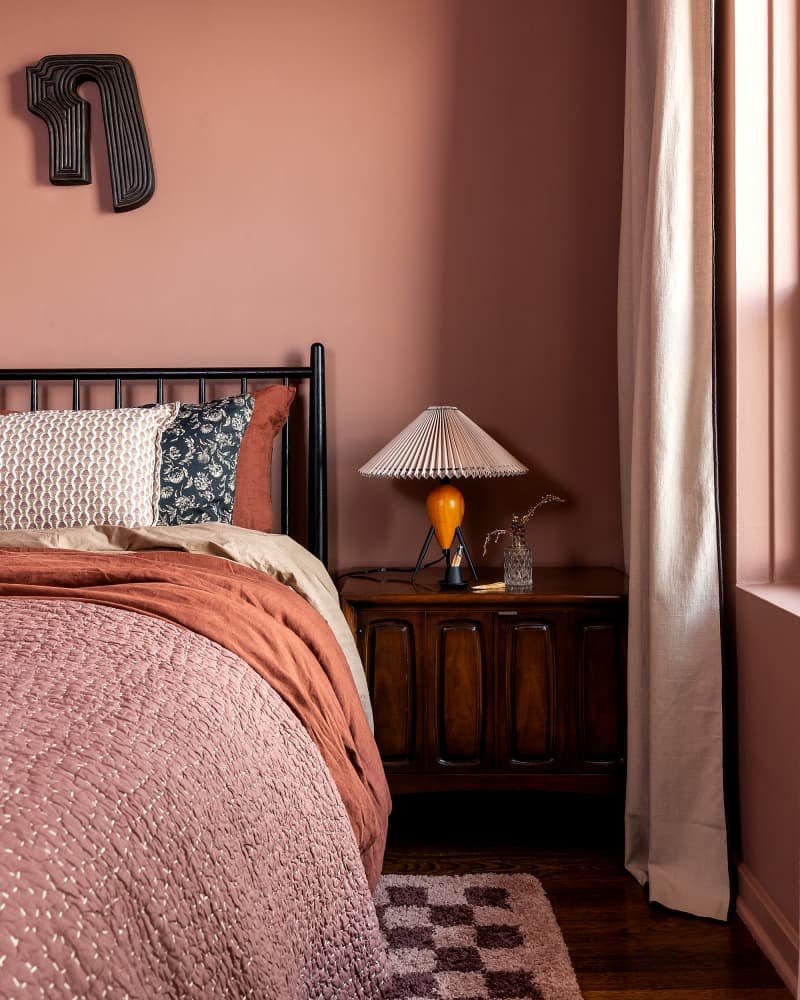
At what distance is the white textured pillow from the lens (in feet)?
6.77

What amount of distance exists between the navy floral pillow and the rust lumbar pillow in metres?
0.03

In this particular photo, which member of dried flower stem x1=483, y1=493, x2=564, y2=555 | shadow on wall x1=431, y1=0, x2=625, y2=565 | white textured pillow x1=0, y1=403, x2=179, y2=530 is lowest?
dried flower stem x1=483, y1=493, x2=564, y2=555

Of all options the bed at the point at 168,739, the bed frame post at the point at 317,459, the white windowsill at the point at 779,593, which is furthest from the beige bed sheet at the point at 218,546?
the white windowsill at the point at 779,593

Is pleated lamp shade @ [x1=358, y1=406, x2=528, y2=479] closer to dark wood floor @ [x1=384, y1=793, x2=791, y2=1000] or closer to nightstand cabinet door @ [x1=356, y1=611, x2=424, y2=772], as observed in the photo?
nightstand cabinet door @ [x1=356, y1=611, x2=424, y2=772]

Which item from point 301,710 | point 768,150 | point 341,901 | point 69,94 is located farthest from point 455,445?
point 69,94

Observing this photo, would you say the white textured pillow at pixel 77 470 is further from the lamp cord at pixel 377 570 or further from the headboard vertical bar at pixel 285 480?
the lamp cord at pixel 377 570

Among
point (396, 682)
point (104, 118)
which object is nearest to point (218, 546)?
point (396, 682)

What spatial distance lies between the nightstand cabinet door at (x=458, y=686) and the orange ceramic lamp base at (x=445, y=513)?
245 mm

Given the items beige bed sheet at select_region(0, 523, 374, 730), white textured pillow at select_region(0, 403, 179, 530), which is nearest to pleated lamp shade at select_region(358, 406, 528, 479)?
beige bed sheet at select_region(0, 523, 374, 730)

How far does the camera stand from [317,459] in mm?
2480

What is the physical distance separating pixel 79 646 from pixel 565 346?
1.84m

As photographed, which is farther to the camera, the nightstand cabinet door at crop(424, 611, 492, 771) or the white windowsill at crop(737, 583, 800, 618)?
the nightstand cabinet door at crop(424, 611, 492, 771)

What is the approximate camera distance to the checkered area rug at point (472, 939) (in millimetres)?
1499

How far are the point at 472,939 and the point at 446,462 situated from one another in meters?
1.04
